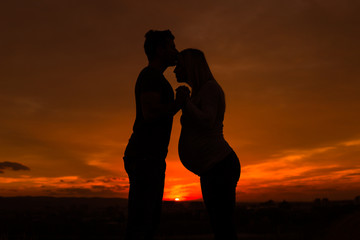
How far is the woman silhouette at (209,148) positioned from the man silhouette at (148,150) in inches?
8.2

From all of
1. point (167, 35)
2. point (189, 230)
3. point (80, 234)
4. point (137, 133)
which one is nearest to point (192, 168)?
point (137, 133)

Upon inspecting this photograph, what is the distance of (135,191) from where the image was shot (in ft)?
12.5

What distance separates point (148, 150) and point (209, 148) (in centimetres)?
62

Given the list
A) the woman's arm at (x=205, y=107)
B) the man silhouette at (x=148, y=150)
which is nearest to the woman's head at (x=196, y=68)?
the woman's arm at (x=205, y=107)

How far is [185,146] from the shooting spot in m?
3.81

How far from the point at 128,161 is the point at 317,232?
423 inches

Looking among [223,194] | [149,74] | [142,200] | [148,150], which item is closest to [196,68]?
[149,74]

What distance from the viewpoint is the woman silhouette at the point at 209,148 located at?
11.9 ft

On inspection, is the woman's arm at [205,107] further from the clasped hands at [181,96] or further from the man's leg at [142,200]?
the man's leg at [142,200]

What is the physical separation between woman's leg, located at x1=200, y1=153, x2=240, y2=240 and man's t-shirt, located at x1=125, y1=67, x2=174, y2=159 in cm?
58

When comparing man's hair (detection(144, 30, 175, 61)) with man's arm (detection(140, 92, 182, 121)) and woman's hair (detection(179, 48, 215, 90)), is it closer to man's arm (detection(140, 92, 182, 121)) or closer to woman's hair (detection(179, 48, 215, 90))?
woman's hair (detection(179, 48, 215, 90))

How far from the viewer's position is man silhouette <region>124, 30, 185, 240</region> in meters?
3.78

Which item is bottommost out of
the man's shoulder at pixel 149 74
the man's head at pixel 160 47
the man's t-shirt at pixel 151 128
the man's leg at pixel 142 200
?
the man's leg at pixel 142 200

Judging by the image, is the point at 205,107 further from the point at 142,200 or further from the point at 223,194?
the point at 142,200
